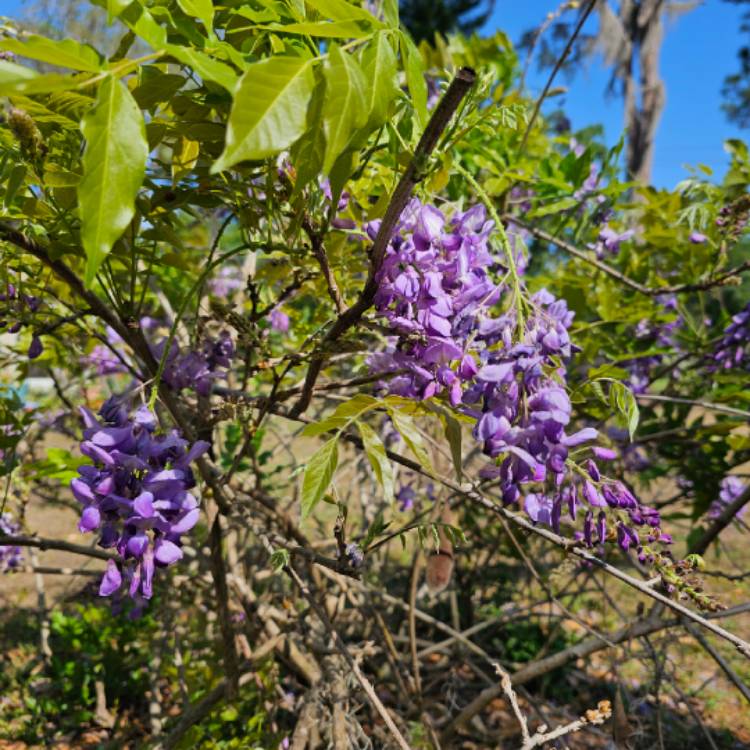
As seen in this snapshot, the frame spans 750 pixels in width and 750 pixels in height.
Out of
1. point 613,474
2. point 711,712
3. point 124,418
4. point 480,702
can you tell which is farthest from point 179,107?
point 711,712

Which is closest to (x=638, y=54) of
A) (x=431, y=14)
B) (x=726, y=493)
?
(x=431, y=14)

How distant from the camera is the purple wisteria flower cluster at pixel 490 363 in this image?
79 centimetres

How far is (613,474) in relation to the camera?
2207 millimetres

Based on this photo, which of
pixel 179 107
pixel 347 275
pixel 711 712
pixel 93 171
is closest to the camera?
pixel 93 171

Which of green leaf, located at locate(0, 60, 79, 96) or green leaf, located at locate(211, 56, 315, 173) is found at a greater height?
green leaf, located at locate(211, 56, 315, 173)

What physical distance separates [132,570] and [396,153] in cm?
69

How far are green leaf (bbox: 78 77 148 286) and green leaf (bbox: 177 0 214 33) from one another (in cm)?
17

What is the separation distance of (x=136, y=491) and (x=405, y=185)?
0.50 m

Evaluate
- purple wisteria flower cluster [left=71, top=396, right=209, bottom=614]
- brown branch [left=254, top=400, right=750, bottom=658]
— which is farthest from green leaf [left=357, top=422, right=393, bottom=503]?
purple wisteria flower cluster [left=71, top=396, right=209, bottom=614]

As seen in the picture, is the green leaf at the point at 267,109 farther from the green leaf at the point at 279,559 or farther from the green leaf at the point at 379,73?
the green leaf at the point at 279,559

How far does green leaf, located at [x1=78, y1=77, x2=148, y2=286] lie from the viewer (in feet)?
1.58

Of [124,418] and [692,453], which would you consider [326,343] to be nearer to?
[124,418]

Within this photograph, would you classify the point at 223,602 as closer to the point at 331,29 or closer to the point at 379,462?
the point at 379,462

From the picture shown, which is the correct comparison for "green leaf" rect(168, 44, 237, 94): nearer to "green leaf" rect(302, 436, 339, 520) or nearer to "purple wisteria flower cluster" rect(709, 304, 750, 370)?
"green leaf" rect(302, 436, 339, 520)
